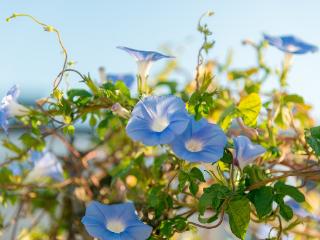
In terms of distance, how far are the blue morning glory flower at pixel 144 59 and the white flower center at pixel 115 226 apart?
0.25 m

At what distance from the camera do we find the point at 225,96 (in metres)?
1.52

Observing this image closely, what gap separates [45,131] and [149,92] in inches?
10.8

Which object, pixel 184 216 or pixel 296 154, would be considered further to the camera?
pixel 296 154

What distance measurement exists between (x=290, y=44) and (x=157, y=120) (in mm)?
557

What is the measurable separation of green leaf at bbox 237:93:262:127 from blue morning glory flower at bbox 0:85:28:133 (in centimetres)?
43

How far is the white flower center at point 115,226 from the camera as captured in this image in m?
1.04

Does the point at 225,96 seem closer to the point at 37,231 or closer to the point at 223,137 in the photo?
the point at 223,137

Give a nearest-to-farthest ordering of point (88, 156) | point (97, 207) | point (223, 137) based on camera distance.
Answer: point (223, 137)
point (97, 207)
point (88, 156)

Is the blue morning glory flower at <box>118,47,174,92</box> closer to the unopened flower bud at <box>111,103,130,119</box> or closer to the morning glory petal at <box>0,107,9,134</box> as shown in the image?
the unopened flower bud at <box>111,103,130,119</box>

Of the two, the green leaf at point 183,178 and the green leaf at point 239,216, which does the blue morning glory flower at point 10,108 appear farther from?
the green leaf at point 239,216

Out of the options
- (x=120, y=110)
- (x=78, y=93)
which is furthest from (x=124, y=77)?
(x=120, y=110)

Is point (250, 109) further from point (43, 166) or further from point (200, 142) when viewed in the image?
point (43, 166)

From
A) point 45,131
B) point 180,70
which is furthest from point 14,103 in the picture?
point 180,70

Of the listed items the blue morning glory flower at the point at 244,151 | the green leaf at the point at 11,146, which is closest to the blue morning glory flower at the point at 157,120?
the blue morning glory flower at the point at 244,151
